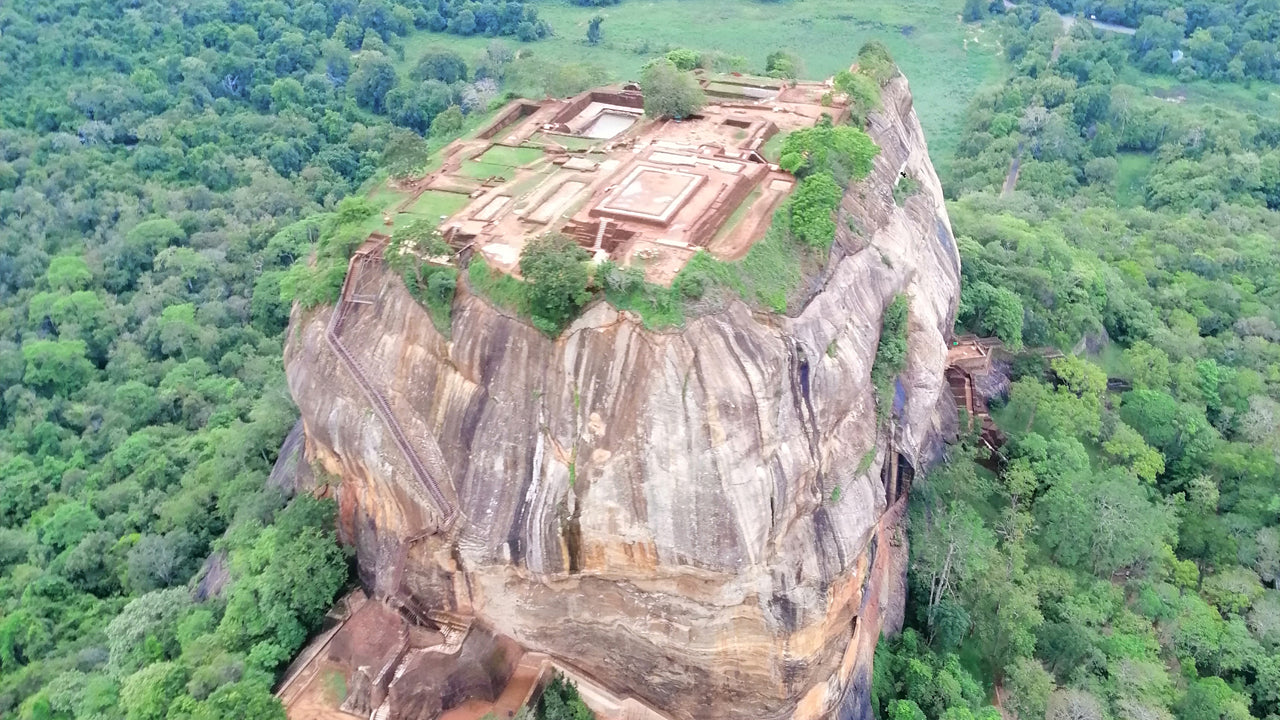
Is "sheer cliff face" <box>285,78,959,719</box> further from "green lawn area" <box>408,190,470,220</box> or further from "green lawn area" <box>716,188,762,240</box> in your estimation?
"green lawn area" <box>408,190,470,220</box>

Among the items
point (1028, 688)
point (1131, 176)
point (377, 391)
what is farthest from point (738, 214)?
point (1131, 176)

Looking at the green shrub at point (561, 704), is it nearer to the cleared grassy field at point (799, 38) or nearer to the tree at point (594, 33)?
the cleared grassy field at point (799, 38)

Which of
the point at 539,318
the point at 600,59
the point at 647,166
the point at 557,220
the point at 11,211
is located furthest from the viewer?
the point at 600,59

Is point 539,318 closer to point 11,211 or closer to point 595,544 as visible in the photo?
point 595,544

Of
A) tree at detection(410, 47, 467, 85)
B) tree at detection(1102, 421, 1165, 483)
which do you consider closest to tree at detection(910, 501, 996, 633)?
tree at detection(1102, 421, 1165, 483)

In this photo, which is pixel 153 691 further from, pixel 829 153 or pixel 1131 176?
pixel 1131 176

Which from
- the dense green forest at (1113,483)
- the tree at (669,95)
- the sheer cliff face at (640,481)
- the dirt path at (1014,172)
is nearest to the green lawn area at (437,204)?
the sheer cliff face at (640,481)

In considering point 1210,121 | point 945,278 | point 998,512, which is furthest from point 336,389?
point 1210,121
